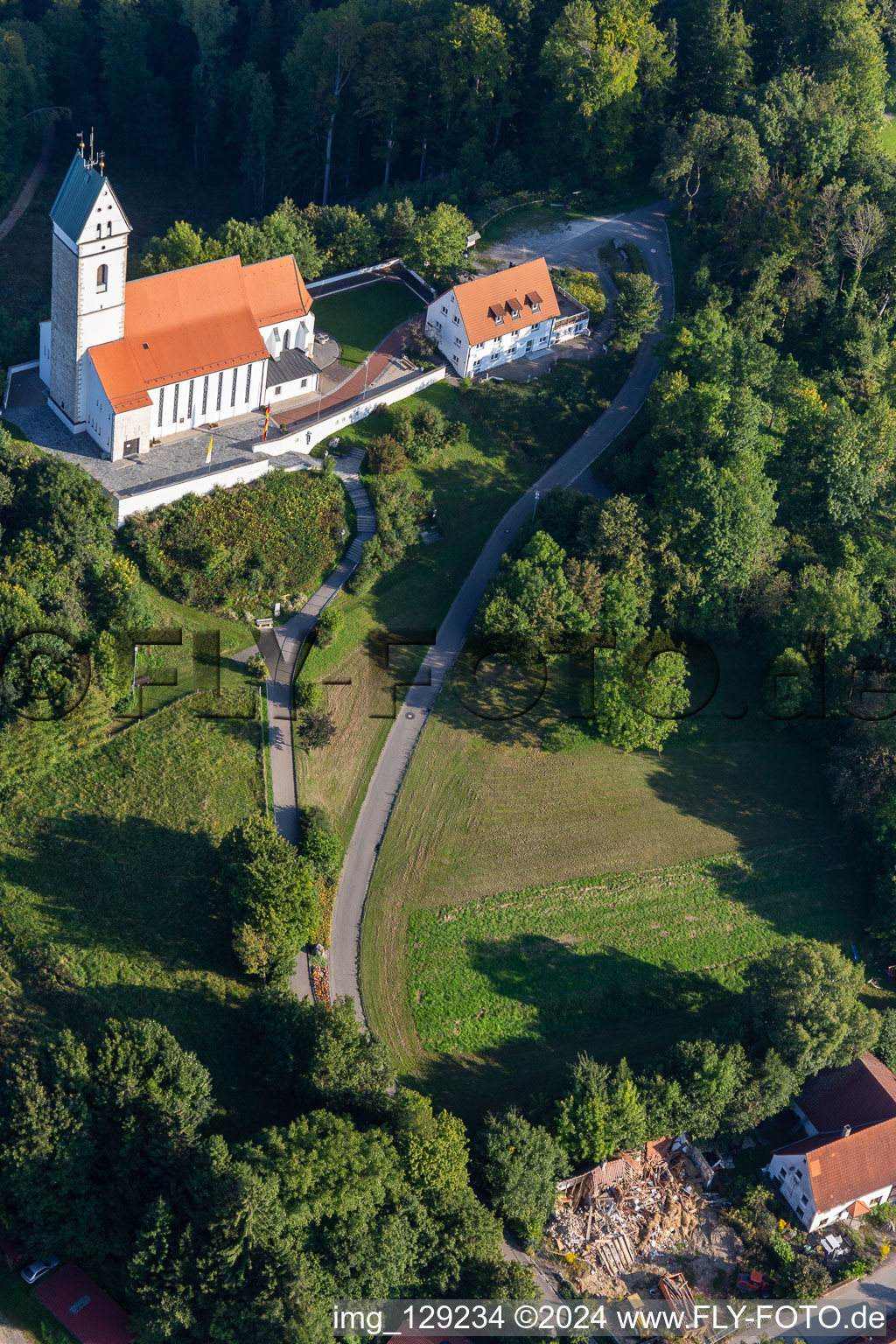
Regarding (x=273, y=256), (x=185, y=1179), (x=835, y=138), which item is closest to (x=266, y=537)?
(x=273, y=256)

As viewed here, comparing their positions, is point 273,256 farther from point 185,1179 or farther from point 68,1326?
point 68,1326

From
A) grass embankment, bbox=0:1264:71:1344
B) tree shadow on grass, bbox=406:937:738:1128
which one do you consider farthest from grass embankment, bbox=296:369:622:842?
grass embankment, bbox=0:1264:71:1344

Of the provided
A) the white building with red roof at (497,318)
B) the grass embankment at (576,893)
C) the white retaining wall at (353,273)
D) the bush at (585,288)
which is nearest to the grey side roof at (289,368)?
the white retaining wall at (353,273)

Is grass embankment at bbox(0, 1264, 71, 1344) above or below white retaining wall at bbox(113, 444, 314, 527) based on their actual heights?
below

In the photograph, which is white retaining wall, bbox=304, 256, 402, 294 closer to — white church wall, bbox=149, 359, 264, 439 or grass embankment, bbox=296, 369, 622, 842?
grass embankment, bbox=296, 369, 622, 842

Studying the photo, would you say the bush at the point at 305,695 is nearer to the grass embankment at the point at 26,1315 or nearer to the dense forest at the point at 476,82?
the grass embankment at the point at 26,1315

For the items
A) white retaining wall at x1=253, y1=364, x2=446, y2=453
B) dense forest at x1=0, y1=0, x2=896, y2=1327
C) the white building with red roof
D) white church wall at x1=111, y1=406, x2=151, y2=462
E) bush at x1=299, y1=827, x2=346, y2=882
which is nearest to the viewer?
dense forest at x1=0, y1=0, x2=896, y2=1327

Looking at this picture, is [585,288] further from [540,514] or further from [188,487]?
[188,487]
